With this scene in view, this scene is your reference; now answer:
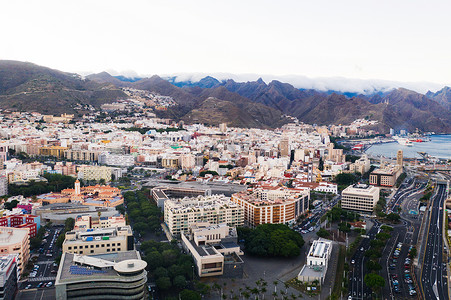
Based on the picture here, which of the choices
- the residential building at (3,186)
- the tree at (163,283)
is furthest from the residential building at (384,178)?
the residential building at (3,186)

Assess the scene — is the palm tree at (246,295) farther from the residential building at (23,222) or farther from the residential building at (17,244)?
the residential building at (23,222)

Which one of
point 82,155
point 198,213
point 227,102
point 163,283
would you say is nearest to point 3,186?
point 198,213

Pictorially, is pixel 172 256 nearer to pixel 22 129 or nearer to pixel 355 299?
pixel 355 299

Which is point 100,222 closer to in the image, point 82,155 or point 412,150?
point 82,155

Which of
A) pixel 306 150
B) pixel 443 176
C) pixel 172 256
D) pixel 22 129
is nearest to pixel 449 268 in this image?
pixel 172 256

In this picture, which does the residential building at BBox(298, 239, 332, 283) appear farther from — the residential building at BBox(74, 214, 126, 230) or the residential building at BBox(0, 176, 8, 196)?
the residential building at BBox(0, 176, 8, 196)

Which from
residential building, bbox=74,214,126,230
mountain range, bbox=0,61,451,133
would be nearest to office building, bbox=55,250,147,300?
residential building, bbox=74,214,126,230
